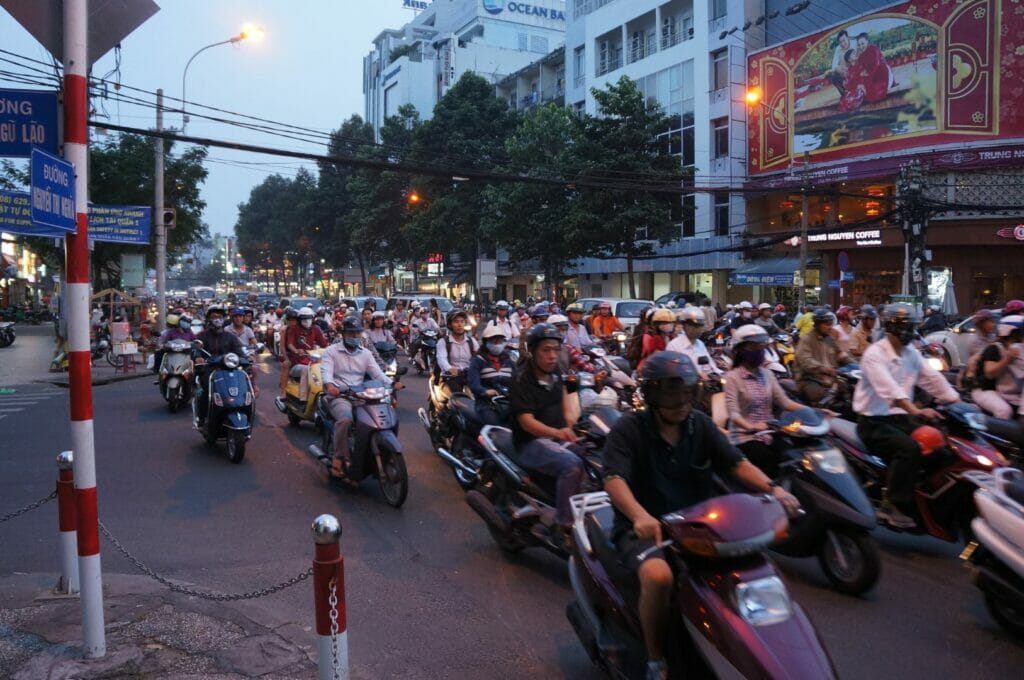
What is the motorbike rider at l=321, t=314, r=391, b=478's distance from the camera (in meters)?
7.50

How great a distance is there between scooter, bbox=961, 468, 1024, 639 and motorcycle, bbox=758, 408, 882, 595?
22.6 inches

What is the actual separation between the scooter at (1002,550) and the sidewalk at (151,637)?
3.62 metres

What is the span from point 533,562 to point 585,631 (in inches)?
80.5

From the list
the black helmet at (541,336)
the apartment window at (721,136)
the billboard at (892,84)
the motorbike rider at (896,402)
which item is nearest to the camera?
the black helmet at (541,336)

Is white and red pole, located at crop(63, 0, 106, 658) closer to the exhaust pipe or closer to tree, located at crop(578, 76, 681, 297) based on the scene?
the exhaust pipe

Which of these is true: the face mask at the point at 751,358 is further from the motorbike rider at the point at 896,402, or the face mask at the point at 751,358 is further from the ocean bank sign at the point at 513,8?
the ocean bank sign at the point at 513,8

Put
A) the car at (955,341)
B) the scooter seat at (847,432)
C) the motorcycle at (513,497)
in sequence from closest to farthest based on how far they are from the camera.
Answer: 1. the motorcycle at (513,497)
2. the scooter seat at (847,432)
3. the car at (955,341)

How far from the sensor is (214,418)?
9.34 meters

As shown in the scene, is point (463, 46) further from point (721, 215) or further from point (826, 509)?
point (826, 509)

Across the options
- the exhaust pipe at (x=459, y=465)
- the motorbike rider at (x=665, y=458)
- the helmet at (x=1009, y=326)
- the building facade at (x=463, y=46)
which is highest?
the building facade at (x=463, y=46)

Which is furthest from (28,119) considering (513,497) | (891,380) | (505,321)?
(505,321)

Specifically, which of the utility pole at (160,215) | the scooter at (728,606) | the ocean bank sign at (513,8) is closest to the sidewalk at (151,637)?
the scooter at (728,606)

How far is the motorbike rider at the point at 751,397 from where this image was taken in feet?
18.7

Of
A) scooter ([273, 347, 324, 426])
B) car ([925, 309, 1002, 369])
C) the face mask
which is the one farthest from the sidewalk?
car ([925, 309, 1002, 369])
